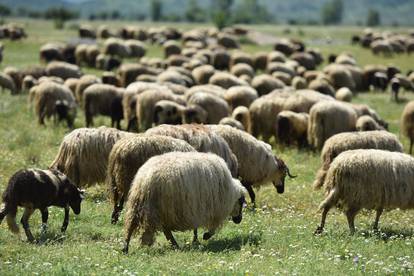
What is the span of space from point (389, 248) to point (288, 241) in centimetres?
140

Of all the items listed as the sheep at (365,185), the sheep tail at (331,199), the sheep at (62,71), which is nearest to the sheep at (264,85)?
the sheep at (62,71)

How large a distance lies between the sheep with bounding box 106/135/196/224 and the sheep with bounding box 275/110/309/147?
8.08 meters

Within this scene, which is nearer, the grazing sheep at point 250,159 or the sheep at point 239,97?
the grazing sheep at point 250,159

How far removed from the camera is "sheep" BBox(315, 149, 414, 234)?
10.6 m

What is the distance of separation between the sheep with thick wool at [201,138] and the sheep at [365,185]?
6.40 ft

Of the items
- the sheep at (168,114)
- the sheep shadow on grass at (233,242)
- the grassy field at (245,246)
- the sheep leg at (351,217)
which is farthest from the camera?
the sheep at (168,114)

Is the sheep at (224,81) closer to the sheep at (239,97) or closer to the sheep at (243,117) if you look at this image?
the sheep at (239,97)

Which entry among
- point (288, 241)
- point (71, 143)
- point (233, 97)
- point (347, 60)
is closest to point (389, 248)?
point (288, 241)

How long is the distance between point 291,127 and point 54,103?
742 centimetres

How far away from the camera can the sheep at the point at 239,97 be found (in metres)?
21.8

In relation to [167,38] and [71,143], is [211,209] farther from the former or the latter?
[167,38]

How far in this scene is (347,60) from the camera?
134 feet

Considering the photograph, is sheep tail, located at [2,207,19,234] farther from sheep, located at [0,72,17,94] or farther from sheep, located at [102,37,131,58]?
sheep, located at [102,37,131,58]

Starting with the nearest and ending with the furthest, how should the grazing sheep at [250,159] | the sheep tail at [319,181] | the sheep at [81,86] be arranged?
the grazing sheep at [250,159], the sheep tail at [319,181], the sheep at [81,86]
